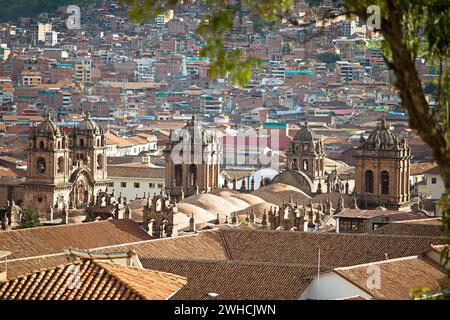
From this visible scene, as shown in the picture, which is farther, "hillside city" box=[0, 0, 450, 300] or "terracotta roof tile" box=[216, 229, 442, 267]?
"terracotta roof tile" box=[216, 229, 442, 267]

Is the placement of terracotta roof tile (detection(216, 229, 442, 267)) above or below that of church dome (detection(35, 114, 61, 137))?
below

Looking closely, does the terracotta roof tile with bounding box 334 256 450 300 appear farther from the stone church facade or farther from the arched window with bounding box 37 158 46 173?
the arched window with bounding box 37 158 46 173

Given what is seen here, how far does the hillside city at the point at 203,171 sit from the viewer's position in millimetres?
20812

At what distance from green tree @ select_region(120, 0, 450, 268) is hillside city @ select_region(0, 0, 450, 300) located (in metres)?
0.24

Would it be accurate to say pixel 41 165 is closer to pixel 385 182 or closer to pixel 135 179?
pixel 385 182

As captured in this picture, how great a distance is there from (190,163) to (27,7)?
92.4m

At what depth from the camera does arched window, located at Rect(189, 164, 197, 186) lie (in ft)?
177

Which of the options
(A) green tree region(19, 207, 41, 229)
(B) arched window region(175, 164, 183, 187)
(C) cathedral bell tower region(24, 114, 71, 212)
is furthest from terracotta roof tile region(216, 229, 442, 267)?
(B) arched window region(175, 164, 183, 187)

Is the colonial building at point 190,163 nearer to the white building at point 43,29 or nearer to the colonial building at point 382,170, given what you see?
the colonial building at point 382,170

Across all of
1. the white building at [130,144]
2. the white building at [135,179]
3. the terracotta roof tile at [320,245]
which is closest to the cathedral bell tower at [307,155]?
the white building at [135,179]

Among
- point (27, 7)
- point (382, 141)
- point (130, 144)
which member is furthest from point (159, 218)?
point (27, 7)

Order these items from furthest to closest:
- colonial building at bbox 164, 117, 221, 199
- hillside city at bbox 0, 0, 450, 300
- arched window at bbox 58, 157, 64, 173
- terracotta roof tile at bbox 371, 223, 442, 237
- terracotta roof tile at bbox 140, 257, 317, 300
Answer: arched window at bbox 58, 157, 64, 173, colonial building at bbox 164, 117, 221, 199, terracotta roof tile at bbox 371, 223, 442, 237, terracotta roof tile at bbox 140, 257, 317, 300, hillside city at bbox 0, 0, 450, 300

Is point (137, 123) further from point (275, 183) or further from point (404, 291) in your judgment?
point (404, 291)

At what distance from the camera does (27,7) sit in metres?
144
